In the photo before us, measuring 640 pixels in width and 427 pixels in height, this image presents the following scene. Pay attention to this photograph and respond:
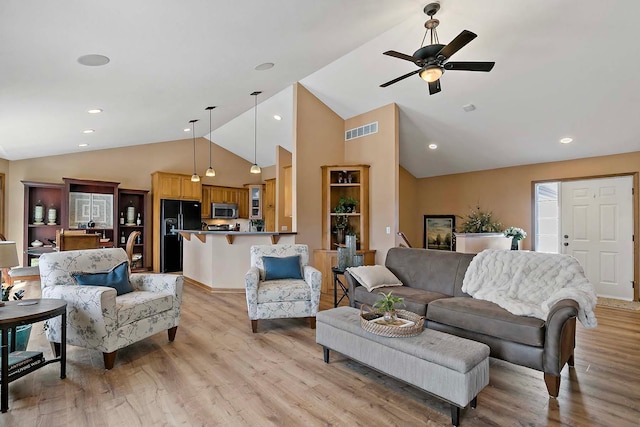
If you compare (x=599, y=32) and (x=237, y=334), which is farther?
(x=237, y=334)

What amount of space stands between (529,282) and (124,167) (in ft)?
26.6

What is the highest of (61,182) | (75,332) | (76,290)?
(61,182)

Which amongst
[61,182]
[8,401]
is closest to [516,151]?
[8,401]

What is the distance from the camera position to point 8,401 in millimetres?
2162

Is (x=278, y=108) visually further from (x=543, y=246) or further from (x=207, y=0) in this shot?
(x=543, y=246)

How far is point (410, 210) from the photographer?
7.94 metres

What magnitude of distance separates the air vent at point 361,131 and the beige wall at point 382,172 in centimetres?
6

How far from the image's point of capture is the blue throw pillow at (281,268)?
3981 millimetres

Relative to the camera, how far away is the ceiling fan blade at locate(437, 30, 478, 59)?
2.56 metres

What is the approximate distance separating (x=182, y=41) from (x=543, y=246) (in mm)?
6588

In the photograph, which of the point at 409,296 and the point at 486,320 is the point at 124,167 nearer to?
the point at 409,296

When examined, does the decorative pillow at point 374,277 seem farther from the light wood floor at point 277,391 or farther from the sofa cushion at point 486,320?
the light wood floor at point 277,391

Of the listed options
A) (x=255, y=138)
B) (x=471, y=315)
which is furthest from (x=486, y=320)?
(x=255, y=138)

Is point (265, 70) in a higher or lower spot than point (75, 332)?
higher
